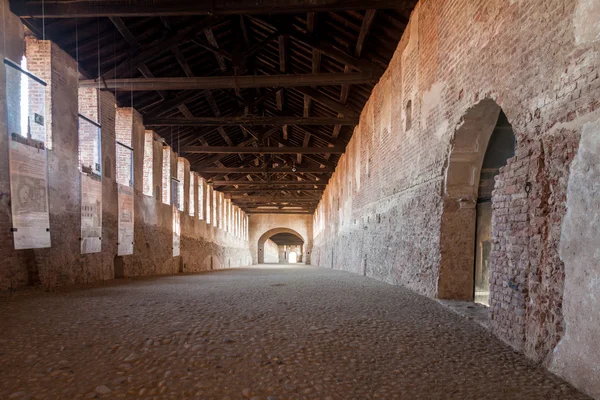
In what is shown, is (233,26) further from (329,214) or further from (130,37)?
(329,214)

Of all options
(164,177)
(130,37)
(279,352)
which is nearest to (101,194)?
(130,37)

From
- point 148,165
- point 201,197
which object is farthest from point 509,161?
point 201,197

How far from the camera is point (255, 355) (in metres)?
3.09

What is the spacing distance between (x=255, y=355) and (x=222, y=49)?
944 cm

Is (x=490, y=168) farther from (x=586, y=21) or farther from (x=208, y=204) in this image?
(x=208, y=204)

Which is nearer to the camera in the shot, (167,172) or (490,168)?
(490,168)

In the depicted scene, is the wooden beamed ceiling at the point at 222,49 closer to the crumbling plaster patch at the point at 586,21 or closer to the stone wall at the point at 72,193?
the stone wall at the point at 72,193

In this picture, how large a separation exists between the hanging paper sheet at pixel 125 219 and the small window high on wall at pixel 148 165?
5.74 ft

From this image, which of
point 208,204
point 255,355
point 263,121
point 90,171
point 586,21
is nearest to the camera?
point 586,21

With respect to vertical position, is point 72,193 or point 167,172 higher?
point 167,172

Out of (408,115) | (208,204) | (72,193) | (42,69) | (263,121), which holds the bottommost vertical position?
(208,204)

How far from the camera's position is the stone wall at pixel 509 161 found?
2717 millimetres

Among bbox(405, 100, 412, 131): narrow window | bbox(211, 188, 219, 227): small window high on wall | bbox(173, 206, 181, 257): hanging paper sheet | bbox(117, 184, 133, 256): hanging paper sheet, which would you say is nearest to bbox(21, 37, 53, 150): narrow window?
bbox(117, 184, 133, 256): hanging paper sheet

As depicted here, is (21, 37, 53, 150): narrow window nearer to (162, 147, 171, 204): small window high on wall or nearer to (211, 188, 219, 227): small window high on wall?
(162, 147, 171, 204): small window high on wall
